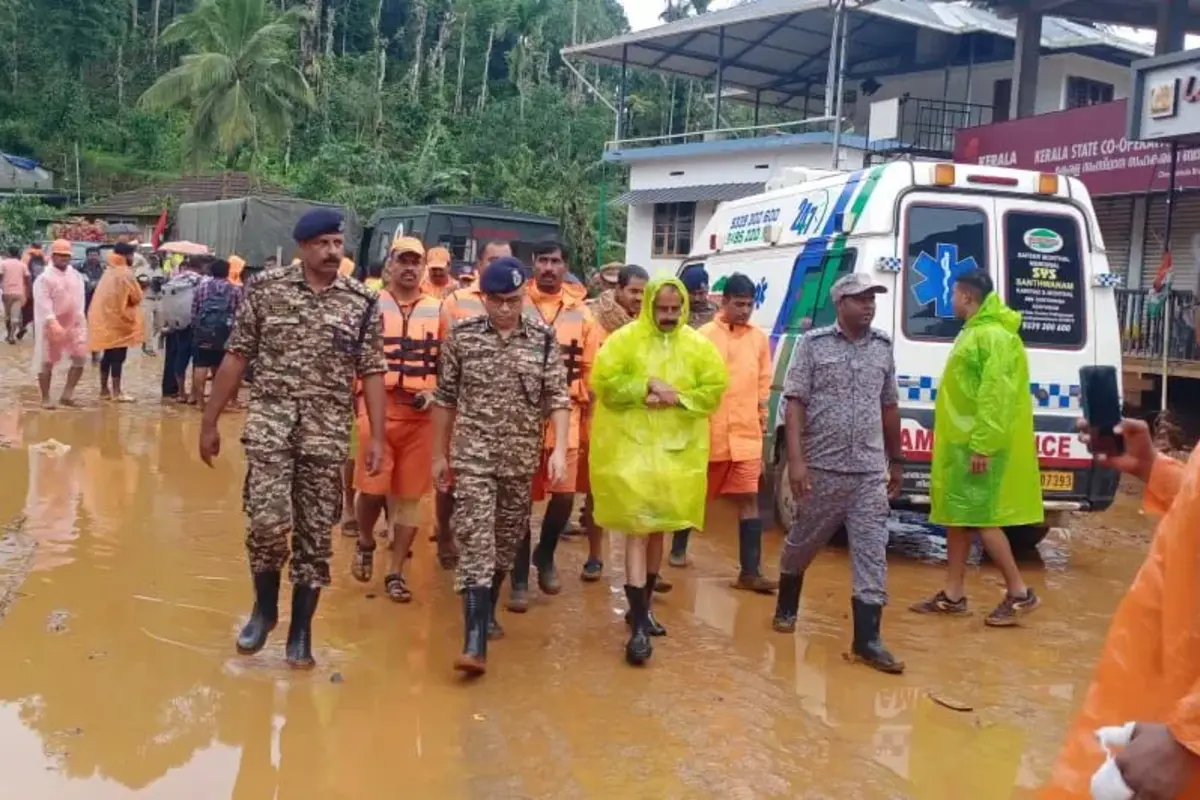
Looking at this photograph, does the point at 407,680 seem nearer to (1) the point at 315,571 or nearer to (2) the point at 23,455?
(1) the point at 315,571

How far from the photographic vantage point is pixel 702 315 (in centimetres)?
808

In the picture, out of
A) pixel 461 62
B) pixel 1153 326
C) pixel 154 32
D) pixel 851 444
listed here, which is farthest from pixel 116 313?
pixel 154 32

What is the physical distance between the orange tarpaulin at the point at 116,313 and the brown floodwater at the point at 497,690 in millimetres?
5662

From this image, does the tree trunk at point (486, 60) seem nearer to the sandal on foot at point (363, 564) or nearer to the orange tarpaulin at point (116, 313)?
the orange tarpaulin at point (116, 313)

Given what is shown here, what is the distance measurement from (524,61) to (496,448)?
43267 millimetres

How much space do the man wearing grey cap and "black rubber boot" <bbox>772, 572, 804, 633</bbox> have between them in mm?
134

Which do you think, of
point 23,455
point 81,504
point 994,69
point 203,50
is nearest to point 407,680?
point 81,504

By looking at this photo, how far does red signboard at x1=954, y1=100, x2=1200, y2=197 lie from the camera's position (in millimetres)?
14711

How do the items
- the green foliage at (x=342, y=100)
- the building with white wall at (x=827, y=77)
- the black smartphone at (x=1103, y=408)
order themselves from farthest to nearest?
the green foliage at (x=342, y=100)
the building with white wall at (x=827, y=77)
the black smartphone at (x=1103, y=408)

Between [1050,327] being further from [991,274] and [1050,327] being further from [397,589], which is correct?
[397,589]

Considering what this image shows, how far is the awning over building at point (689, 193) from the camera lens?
80.0ft

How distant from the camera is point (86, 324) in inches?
503

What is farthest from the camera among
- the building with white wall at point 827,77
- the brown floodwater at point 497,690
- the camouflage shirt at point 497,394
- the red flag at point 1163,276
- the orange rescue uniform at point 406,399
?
the building with white wall at point 827,77

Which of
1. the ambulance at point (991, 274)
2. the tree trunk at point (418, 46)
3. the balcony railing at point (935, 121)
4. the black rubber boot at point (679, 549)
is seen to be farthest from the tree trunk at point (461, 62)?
the black rubber boot at point (679, 549)
